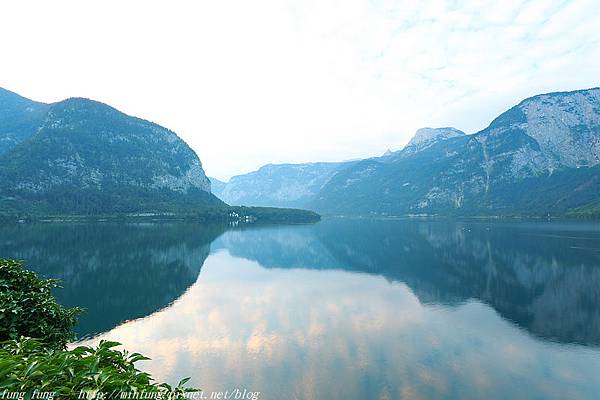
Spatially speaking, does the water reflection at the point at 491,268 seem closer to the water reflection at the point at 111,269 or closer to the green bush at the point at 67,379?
the water reflection at the point at 111,269

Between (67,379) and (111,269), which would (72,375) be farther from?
(111,269)

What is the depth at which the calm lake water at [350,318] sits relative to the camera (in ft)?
118

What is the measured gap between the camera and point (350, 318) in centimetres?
5700

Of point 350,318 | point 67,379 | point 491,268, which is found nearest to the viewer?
point 67,379

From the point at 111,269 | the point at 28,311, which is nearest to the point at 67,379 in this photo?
the point at 28,311

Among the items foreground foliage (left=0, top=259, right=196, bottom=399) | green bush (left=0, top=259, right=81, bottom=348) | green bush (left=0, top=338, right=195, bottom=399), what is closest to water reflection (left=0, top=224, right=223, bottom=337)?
green bush (left=0, top=259, right=81, bottom=348)

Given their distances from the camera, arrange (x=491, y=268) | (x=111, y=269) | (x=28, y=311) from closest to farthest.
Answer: (x=28, y=311) < (x=111, y=269) < (x=491, y=268)

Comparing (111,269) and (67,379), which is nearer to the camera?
(67,379)

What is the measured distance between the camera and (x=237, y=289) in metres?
79.4

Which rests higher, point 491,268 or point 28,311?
point 28,311

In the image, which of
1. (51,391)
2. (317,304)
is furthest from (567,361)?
(51,391)

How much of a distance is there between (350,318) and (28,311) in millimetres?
48007

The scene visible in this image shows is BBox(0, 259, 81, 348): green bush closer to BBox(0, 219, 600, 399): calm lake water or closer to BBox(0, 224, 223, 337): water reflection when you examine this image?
BBox(0, 219, 600, 399): calm lake water

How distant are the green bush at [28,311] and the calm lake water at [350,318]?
20121mm
